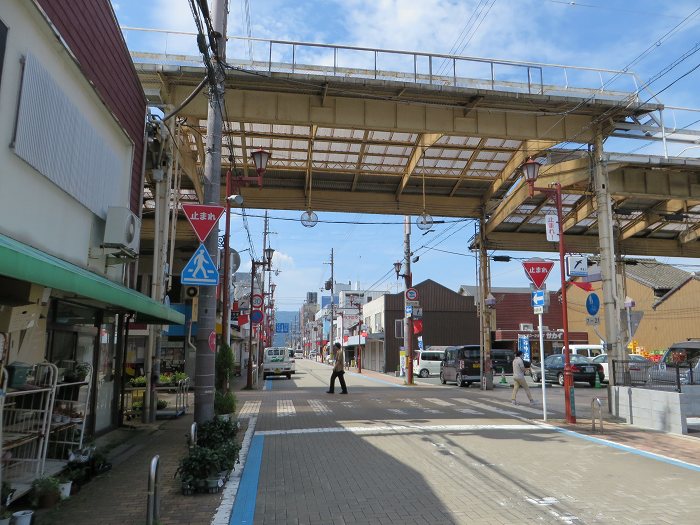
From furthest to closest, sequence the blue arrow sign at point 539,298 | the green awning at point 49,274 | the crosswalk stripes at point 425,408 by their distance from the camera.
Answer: the crosswalk stripes at point 425,408 < the blue arrow sign at point 539,298 < the green awning at point 49,274

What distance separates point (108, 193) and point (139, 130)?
238 centimetres

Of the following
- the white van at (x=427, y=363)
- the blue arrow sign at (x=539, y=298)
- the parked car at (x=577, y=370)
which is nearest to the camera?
the blue arrow sign at (x=539, y=298)

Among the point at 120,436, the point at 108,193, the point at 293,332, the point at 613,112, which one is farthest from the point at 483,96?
the point at 293,332

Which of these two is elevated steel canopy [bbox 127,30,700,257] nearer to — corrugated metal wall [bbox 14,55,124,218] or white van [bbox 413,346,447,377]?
corrugated metal wall [bbox 14,55,124,218]

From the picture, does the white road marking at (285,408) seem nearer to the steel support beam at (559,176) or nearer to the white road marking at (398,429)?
the white road marking at (398,429)

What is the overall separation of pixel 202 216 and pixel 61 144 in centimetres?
221

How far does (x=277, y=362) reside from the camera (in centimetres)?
3269

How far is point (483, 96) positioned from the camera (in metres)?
14.5

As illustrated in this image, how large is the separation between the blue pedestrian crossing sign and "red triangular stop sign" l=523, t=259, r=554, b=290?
8301 millimetres

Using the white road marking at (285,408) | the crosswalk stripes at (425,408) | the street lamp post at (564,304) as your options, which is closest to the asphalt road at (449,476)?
the street lamp post at (564,304)

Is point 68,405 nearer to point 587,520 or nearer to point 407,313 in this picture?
point 587,520

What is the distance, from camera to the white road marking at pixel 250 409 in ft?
46.7

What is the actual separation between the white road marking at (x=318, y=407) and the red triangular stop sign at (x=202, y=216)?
7457mm

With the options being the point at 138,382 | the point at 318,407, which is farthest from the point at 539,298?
the point at 138,382
